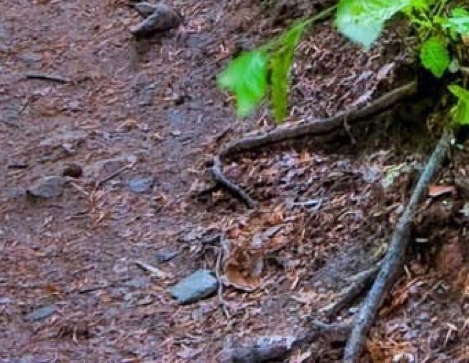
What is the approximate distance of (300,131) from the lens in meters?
3.98

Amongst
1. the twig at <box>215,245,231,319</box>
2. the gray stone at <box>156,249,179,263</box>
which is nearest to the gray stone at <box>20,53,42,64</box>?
the gray stone at <box>156,249,179,263</box>

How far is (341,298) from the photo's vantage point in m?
2.95

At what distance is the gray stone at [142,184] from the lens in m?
4.31

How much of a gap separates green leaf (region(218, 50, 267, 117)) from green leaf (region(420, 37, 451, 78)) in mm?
1124

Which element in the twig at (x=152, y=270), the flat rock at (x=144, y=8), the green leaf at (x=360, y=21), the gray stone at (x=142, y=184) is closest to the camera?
the green leaf at (x=360, y=21)

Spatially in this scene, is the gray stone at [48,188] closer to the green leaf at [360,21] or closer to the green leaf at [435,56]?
the green leaf at [435,56]

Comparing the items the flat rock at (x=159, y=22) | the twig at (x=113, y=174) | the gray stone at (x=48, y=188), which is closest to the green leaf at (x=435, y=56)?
the twig at (x=113, y=174)

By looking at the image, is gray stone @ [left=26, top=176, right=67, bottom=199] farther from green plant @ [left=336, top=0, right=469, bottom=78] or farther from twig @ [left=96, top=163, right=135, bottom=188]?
green plant @ [left=336, top=0, right=469, bottom=78]

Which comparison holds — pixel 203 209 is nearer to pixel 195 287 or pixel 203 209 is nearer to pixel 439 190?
pixel 195 287

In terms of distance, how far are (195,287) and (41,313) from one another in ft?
2.11

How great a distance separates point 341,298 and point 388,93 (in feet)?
3.35

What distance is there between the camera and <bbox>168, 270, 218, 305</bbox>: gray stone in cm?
342

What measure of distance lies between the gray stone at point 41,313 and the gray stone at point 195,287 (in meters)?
0.49

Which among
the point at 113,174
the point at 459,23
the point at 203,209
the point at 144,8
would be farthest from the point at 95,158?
the point at 459,23
